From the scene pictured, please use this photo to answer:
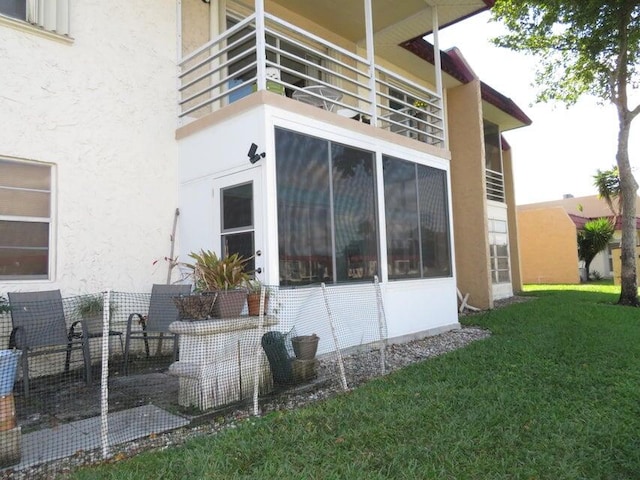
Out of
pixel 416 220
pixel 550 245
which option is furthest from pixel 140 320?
pixel 550 245

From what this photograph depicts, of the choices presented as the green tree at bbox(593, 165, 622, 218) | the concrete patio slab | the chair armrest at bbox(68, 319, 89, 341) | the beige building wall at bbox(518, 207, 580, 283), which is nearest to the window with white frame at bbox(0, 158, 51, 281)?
the chair armrest at bbox(68, 319, 89, 341)

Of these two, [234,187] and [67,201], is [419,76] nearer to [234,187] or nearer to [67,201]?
[234,187]

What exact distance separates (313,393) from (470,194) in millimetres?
8509

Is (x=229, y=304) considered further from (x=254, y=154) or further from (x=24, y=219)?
(x=24, y=219)

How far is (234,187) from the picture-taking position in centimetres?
583

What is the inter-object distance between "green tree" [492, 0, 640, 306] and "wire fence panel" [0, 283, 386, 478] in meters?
9.44

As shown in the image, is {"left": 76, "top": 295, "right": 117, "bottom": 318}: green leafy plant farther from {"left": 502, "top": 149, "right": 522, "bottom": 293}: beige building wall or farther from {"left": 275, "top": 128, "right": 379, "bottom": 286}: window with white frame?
{"left": 502, "top": 149, "right": 522, "bottom": 293}: beige building wall

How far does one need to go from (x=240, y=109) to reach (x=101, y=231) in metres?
2.31

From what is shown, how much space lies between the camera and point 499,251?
590 inches

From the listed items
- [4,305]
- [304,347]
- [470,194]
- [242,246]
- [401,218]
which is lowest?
[304,347]

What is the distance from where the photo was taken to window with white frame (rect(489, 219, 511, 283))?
14.4 m

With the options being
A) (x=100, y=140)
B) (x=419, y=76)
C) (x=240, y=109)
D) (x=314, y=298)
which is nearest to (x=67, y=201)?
(x=100, y=140)

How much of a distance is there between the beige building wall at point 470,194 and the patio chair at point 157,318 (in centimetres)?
793

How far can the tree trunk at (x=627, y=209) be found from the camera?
11.9 m
